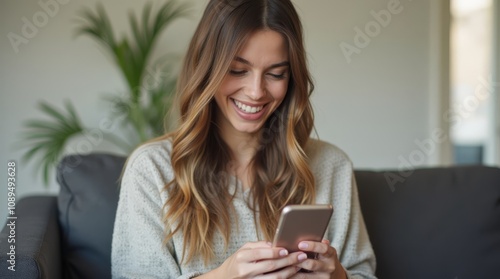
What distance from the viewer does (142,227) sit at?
69.9 inches

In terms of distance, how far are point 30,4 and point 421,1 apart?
100 inches

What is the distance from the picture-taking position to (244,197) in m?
1.94

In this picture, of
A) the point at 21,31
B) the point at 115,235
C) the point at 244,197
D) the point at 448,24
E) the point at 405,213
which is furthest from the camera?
the point at 448,24

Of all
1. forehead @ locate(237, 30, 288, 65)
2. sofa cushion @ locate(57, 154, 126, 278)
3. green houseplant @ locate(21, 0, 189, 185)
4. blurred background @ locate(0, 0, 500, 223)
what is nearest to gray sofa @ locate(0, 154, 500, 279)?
sofa cushion @ locate(57, 154, 126, 278)

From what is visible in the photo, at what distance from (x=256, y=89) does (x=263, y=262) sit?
0.49 m

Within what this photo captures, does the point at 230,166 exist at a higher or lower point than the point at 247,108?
lower

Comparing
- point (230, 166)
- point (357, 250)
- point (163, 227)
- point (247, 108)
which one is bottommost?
point (357, 250)

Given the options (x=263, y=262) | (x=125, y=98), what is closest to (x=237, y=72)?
(x=263, y=262)

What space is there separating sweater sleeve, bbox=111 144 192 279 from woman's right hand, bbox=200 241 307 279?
29 centimetres

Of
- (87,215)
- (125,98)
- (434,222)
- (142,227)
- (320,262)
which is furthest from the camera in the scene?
(125,98)

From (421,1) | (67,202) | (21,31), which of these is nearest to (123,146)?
(21,31)

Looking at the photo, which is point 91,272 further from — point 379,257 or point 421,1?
point 421,1

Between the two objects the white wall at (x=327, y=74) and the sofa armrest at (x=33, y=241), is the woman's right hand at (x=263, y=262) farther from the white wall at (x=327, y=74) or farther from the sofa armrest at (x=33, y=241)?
the white wall at (x=327, y=74)

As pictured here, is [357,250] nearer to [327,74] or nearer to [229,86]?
[229,86]
